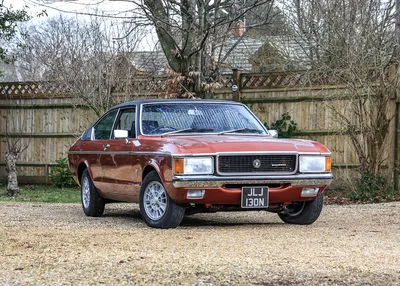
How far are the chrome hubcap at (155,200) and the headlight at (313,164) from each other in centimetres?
161

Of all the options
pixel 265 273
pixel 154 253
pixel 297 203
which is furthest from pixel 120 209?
pixel 265 273

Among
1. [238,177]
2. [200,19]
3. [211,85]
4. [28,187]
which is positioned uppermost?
[200,19]

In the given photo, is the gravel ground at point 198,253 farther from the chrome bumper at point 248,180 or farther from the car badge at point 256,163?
the car badge at point 256,163

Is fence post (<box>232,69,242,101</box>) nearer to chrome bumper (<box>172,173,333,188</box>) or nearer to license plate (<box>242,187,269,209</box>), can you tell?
chrome bumper (<box>172,173,333,188</box>)

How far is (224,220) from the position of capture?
10555 mm

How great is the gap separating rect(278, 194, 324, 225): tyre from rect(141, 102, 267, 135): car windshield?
3.40 ft

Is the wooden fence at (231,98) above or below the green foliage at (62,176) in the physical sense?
above

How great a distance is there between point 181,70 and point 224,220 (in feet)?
18.4

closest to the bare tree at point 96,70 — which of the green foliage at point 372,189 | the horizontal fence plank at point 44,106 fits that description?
the horizontal fence plank at point 44,106

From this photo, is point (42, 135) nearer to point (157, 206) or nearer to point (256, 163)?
point (157, 206)

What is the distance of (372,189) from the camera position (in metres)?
14.3

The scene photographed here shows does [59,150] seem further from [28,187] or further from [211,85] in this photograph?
[211,85]

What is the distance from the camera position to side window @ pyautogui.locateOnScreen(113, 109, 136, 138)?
392 inches

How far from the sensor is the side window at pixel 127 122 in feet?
32.6
